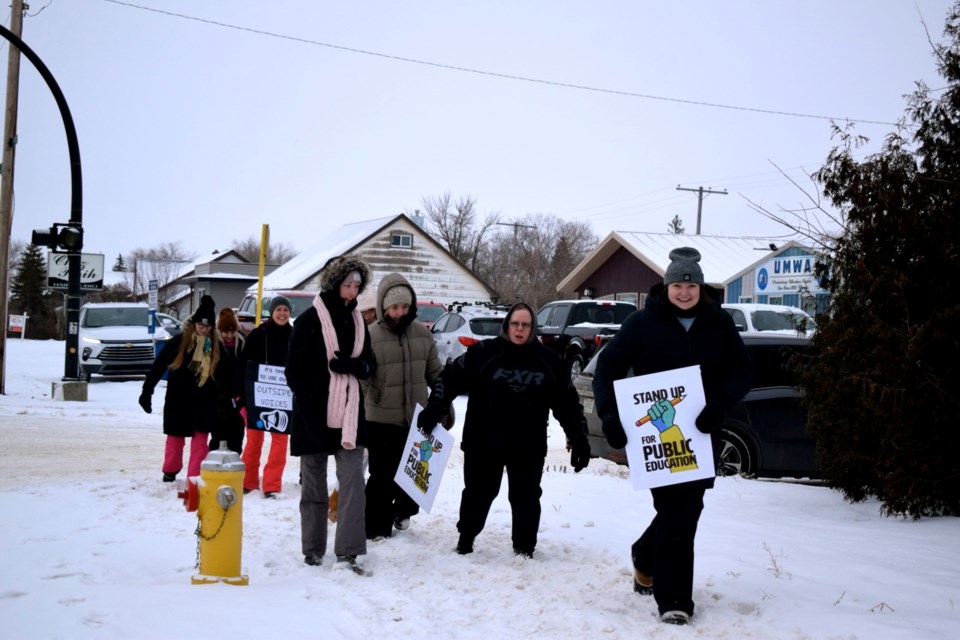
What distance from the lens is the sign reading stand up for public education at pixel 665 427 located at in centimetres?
513

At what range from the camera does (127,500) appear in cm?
821

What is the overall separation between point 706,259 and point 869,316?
27895 millimetres

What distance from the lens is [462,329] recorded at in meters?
19.8

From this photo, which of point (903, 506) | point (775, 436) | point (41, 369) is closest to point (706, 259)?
point (41, 369)

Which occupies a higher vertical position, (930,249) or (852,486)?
(930,249)

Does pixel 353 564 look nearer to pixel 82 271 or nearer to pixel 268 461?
pixel 268 461

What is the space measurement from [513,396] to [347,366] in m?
1.19

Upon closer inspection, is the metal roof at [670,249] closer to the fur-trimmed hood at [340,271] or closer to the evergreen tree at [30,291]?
the fur-trimmed hood at [340,271]

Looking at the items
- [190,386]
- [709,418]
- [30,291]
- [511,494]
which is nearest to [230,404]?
[190,386]

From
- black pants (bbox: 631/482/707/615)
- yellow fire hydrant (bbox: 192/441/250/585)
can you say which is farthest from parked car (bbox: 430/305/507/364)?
black pants (bbox: 631/482/707/615)

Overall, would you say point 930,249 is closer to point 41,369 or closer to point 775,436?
point 775,436

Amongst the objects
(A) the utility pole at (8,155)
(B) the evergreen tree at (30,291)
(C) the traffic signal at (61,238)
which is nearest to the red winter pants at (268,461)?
(C) the traffic signal at (61,238)

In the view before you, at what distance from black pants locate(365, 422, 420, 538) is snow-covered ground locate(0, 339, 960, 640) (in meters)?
0.17

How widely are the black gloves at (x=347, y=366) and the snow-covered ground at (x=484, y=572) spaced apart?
126cm
